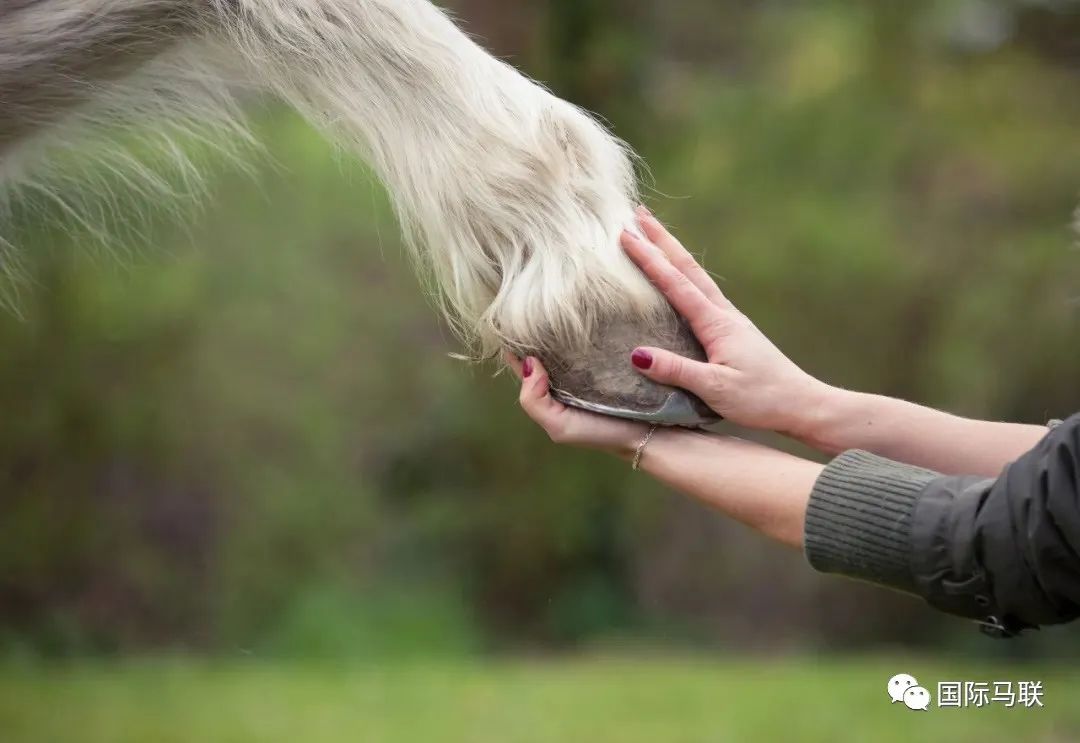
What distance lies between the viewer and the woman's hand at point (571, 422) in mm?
1477

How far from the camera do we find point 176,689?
442 cm

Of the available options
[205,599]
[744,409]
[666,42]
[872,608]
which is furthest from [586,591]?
[744,409]

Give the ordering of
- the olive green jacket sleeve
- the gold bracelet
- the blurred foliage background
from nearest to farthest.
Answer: the olive green jacket sleeve → the gold bracelet → the blurred foliage background

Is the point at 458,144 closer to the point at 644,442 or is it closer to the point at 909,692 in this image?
the point at 644,442

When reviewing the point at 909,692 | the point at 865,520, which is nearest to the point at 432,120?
the point at 865,520

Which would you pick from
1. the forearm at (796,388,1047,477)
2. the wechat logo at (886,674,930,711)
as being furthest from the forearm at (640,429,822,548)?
the wechat logo at (886,674,930,711)

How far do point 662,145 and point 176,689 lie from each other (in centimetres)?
367

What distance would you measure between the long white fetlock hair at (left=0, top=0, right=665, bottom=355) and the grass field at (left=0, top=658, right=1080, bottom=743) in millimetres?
2498

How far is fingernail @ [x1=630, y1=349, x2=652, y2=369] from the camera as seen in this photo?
1.41m

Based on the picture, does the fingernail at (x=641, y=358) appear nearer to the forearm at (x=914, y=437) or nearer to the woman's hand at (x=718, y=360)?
the woman's hand at (x=718, y=360)

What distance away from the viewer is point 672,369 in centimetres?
142

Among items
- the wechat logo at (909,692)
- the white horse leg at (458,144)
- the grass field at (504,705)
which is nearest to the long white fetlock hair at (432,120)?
the white horse leg at (458,144)

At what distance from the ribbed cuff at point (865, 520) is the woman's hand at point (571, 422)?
0.75 ft

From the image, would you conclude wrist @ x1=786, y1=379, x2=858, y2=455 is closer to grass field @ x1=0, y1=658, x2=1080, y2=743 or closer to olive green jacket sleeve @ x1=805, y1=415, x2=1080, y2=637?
olive green jacket sleeve @ x1=805, y1=415, x2=1080, y2=637
